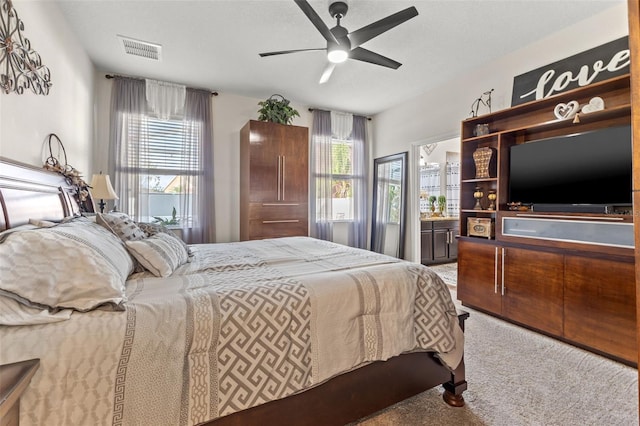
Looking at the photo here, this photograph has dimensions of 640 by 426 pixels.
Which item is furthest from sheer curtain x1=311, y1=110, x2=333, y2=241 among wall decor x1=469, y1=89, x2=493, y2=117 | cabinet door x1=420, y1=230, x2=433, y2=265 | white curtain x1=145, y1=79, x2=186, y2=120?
wall decor x1=469, y1=89, x2=493, y2=117

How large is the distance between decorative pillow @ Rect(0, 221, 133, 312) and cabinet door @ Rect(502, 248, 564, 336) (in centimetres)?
307

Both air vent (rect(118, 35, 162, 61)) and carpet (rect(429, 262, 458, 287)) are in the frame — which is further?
carpet (rect(429, 262, 458, 287))

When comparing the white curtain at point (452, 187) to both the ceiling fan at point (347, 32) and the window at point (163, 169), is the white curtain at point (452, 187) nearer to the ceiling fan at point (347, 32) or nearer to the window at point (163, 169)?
the ceiling fan at point (347, 32)

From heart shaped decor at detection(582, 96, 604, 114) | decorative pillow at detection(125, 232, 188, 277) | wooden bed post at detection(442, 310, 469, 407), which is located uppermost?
heart shaped decor at detection(582, 96, 604, 114)

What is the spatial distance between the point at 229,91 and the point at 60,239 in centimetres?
360

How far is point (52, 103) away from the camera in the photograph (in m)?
2.24

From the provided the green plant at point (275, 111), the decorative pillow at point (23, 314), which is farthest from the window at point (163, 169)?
the decorative pillow at point (23, 314)

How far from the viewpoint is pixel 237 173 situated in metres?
4.32

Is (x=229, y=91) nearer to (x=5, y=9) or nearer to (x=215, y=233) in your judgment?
(x=215, y=233)

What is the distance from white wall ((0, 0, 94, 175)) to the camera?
1.73m

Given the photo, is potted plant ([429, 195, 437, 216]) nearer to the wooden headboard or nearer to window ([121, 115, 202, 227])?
window ([121, 115, 202, 227])

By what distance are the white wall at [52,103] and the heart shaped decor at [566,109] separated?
13.1 feet

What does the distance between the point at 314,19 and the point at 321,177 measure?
295 centimetres

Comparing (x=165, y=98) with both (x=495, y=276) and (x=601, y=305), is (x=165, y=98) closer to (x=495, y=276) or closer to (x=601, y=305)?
(x=495, y=276)
